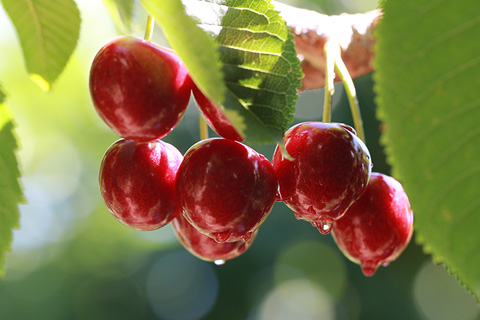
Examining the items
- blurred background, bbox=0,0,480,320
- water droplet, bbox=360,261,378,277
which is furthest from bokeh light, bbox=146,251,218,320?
water droplet, bbox=360,261,378,277

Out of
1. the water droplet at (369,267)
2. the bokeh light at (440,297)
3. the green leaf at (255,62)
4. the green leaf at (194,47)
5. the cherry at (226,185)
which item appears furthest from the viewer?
the bokeh light at (440,297)

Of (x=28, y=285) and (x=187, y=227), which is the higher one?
(x=187, y=227)

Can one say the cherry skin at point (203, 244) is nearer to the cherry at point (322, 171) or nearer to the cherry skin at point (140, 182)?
the cherry skin at point (140, 182)

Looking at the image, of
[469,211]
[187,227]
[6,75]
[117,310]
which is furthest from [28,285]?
[469,211]

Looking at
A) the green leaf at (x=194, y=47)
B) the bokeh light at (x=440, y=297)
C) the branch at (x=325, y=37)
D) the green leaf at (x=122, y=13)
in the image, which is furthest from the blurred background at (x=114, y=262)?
the green leaf at (x=194, y=47)

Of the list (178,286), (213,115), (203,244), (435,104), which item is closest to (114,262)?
(178,286)

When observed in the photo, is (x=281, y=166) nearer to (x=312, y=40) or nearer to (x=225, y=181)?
(x=225, y=181)
